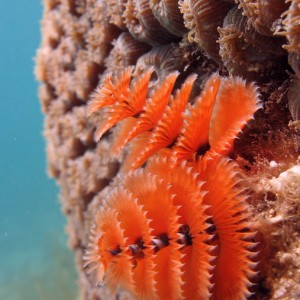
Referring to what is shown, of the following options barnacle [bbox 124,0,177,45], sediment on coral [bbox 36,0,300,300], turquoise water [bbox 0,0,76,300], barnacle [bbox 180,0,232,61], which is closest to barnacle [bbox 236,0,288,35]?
sediment on coral [bbox 36,0,300,300]

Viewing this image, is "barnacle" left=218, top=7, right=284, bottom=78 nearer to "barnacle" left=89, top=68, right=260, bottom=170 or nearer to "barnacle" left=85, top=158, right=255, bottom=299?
"barnacle" left=89, top=68, right=260, bottom=170

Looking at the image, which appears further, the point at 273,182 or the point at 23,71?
the point at 23,71

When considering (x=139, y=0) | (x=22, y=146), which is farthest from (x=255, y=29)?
(x=22, y=146)

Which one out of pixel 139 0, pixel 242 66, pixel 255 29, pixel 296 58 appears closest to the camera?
pixel 296 58

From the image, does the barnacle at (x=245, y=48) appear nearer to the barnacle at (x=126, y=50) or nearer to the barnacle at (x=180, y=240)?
the barnacle at (x=180, y=240)

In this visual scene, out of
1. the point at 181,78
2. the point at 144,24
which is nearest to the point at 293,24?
the point at 181,78

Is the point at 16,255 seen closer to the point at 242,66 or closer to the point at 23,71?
the point at 242,66
